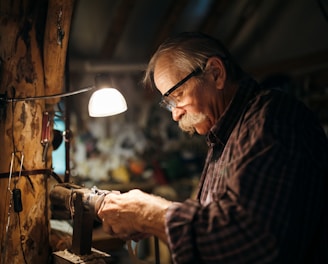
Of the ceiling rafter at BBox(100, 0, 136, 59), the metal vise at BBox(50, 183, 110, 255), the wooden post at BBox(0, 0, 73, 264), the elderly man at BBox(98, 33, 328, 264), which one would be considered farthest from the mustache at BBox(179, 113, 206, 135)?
the ceiling rafter at BBox(100, 0, 136, 59)

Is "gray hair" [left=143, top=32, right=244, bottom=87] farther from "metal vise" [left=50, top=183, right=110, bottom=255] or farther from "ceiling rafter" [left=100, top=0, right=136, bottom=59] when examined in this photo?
"ceiling rafter" [left=100, top=0, right=136, bottom=59]

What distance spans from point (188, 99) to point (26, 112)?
0.77 metres

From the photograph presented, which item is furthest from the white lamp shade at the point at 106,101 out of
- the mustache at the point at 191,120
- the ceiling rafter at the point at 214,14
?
the ceiling rafter at the point at 214,14

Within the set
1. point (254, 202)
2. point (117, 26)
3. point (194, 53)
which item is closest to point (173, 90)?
point (194, 53)

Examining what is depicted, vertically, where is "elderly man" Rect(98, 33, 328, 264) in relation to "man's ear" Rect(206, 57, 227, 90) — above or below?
below

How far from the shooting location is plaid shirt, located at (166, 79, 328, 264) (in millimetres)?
1048

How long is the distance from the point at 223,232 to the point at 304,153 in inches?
13.2

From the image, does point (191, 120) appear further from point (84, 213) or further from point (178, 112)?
point (84, 213)

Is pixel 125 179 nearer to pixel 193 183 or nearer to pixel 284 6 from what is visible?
pixel 193 183

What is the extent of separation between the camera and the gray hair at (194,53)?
1499 mm

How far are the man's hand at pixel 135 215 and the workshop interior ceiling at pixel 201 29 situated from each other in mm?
4038

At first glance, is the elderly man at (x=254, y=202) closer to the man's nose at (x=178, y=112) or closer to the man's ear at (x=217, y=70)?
the man's ear at (x=217, y=70)

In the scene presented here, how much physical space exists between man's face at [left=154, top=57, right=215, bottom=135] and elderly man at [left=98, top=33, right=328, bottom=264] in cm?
10

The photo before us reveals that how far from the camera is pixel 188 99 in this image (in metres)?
1.56
